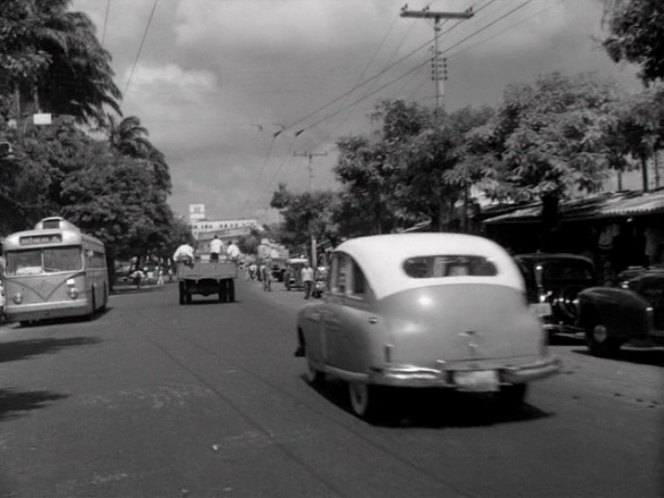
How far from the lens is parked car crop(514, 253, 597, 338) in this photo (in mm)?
14234

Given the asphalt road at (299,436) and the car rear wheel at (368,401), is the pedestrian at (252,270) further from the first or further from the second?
the car rear wheel at (368,401)

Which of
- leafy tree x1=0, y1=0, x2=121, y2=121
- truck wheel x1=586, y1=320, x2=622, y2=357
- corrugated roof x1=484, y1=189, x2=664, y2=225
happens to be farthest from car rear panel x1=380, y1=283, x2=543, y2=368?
leafy tree x1=0, y1=0, x2=121, y2=121

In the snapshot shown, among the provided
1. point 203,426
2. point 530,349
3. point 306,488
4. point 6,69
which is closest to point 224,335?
point 6,69

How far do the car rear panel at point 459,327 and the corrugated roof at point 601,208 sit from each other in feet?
37.6

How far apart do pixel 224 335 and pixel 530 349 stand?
10.7m

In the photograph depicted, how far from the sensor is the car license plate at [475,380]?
748 cm

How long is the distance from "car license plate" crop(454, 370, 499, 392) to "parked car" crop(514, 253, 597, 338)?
6506 millimetres

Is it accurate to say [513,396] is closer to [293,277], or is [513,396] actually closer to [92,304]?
[92,304]

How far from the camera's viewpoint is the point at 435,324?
7.59m

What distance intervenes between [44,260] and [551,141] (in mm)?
14943

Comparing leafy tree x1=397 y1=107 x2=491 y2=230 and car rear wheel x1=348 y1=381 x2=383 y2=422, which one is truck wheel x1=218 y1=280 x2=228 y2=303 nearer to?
leafy tree x1=397 y1=107 x2=491 y2=230

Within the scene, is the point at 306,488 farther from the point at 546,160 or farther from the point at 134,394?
the point at 546,160

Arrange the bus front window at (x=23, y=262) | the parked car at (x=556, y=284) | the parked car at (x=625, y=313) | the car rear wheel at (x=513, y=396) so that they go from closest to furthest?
the car rear wheel at (x=513, y=396)
the parked car at (x=625, y=313)
the parked car at (x=556, y=284)
the bus front window at (x=23, y=262)

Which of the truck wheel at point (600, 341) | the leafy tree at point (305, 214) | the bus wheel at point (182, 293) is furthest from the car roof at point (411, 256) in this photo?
the leafy tree at point (305, 214)
